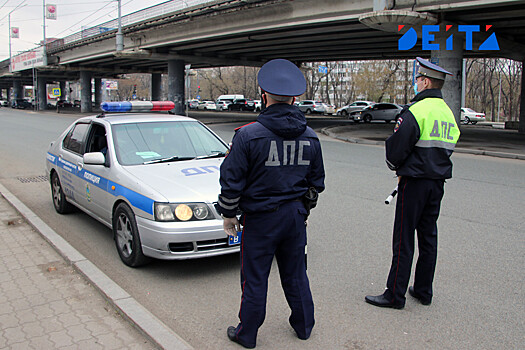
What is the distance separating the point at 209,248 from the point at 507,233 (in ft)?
13.4

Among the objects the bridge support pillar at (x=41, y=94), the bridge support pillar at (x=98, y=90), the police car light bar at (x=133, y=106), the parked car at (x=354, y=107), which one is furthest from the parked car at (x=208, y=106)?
the police car light bar at (x=133, y=106)

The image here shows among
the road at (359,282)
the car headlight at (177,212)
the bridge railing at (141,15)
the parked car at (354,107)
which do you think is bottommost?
the road at (359,282)

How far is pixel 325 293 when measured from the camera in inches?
170

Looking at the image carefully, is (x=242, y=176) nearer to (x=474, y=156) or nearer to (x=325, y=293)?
(x=325, y=293)

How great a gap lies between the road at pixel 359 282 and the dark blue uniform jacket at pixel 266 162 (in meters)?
1.11

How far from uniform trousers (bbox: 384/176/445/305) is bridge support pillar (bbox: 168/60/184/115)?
37.2 metres

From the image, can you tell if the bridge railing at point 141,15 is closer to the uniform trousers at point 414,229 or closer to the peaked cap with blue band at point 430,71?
the peaked cap with blue band at point 430,71

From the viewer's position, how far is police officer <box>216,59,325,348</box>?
3025 millimetres

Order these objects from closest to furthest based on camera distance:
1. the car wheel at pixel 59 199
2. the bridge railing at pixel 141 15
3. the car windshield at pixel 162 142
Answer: the car windshield at pixel 162 142, the car wheel at pixel 59 199, the bridge railing at pixel 141 15

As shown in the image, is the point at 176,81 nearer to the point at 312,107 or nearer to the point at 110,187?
the point at 312,107

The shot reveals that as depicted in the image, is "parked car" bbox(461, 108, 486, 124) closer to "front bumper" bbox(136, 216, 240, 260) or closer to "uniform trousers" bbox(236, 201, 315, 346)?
"front bumper" bbox(136, 216, 240, 260)

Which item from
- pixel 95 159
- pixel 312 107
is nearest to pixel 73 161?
pixel 95 159

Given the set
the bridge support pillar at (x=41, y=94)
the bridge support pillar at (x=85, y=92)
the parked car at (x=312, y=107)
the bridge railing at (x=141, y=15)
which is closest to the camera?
the bridge railing at (x=141, y=15)

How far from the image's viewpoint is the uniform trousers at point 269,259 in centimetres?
312
